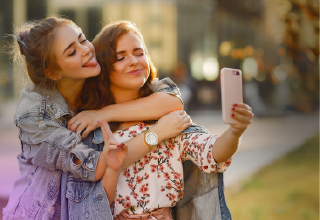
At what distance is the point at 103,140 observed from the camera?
212 cm

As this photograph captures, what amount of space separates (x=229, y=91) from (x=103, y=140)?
837 millimetres

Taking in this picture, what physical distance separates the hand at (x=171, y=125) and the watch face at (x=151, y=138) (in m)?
0.02

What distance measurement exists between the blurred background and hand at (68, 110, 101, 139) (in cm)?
853

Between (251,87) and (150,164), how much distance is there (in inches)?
492

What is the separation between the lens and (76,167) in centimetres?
188

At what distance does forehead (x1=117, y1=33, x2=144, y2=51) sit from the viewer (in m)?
2.15

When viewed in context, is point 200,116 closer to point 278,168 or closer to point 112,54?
point 278,168

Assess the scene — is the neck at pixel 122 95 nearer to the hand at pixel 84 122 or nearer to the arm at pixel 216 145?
the hand at pixel 84 122

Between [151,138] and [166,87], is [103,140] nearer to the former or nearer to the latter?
[151,138]

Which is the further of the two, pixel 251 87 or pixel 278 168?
pixel 251 87

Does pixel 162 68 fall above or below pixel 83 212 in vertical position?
below

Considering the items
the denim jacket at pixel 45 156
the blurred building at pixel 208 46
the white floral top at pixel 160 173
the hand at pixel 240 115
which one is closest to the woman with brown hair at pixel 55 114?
the denim jacket at pixel 45 156

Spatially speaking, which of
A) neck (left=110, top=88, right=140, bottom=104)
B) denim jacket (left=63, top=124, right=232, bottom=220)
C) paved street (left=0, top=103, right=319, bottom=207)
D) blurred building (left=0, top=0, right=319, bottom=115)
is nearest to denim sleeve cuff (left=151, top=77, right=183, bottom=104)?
neck (left=110, top=88, right=140, bottom=104)

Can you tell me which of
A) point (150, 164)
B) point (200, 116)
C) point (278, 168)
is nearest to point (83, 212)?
point (150, 164)
